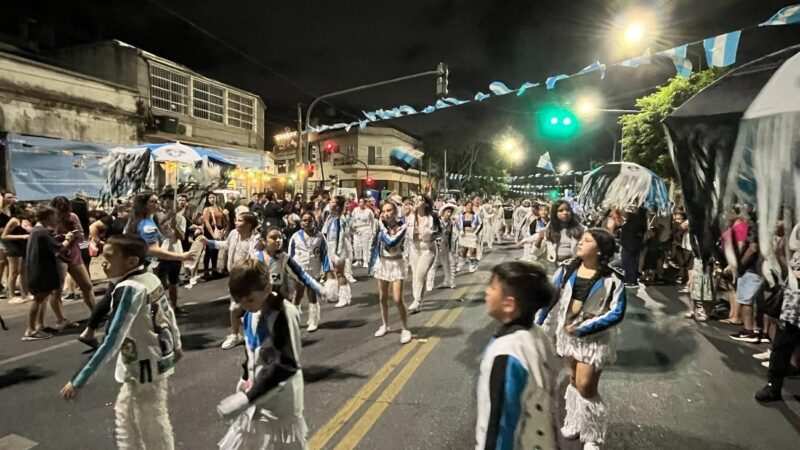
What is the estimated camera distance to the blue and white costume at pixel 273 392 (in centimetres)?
245

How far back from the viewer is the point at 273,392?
242 cm

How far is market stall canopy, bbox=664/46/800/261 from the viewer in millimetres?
2688

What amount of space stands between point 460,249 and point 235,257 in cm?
878

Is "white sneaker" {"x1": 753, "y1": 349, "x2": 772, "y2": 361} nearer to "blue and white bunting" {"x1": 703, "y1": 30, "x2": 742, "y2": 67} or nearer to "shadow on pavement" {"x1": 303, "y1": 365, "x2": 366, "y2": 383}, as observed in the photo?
"blue and white bunting" {"x1": 703, "y1": 30, "x2": 742, "y2": 67}

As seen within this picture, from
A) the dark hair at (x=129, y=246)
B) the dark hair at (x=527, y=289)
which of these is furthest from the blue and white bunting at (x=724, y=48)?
the dark hair at (x=129, y=246)

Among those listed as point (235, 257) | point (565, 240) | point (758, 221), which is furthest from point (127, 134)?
point (758, 221)

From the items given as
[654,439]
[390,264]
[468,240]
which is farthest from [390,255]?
[468,240]

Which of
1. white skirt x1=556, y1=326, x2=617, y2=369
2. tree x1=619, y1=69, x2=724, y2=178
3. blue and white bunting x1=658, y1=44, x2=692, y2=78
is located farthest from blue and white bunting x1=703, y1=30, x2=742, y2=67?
tree x1=619, y1=69, x2=724, y2=178

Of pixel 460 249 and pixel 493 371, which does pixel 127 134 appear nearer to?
pixel 460 249

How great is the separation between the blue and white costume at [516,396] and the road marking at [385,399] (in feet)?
A: 6.97

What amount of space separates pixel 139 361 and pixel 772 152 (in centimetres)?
390

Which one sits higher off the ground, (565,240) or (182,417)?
(565,240)

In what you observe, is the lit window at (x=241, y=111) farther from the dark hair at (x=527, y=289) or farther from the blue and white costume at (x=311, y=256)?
the dark hair at (x=527, y=289)

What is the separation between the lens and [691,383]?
211 inches
